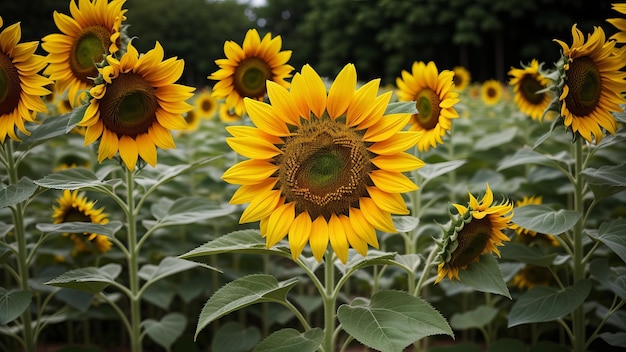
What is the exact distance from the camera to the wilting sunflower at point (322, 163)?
4.59ft

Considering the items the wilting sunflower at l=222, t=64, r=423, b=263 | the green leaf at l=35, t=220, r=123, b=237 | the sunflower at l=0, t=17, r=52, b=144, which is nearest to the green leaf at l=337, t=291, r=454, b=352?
the wilting sunflower at l=222, t=64, r=423, b=263

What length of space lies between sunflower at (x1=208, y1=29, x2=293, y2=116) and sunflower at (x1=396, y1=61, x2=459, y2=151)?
18.3 inches

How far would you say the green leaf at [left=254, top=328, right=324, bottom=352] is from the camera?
154 centimetres

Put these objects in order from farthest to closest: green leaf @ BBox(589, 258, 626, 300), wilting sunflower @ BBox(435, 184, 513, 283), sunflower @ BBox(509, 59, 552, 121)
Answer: sunflower @ BBox(509, 59, 552, 121), green leaf @ BBox(589, 258, 626, 300), wilting sunflower @ BBox(435, 184, 513, 283)

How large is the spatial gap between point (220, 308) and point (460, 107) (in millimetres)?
2213

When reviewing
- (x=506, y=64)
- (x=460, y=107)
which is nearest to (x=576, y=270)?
(x=460, y=107)

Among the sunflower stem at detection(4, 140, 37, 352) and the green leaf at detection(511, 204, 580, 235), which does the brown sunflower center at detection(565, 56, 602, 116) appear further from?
the sunflower stem at detection(4, 140, 37, 352)

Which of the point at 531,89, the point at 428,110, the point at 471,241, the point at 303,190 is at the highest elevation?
the point at 531,89

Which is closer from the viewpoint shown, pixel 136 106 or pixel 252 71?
pixel 136 106

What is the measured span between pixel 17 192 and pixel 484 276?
4.51 feet

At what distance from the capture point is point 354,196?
1.44 metres

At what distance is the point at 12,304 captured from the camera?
6.15ft

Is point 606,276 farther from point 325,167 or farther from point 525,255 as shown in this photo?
point 325,167

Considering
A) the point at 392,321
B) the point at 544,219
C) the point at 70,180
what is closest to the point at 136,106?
the point at 70,180
